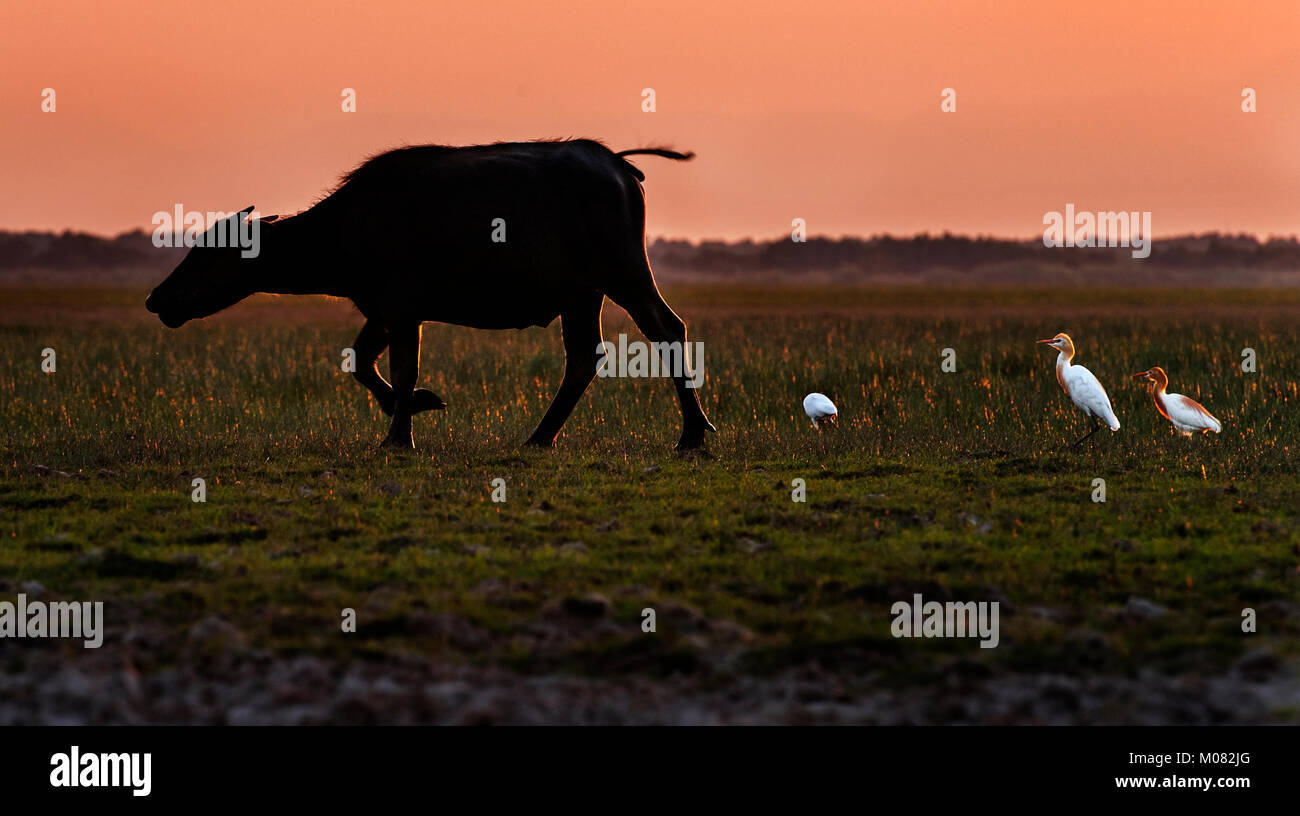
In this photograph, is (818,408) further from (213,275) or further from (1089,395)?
(213,275)

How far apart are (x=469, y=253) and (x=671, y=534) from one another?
13.8 feet

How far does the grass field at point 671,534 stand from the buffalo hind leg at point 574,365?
34 centimetres

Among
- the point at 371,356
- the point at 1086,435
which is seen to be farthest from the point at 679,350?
the point at 1086,435

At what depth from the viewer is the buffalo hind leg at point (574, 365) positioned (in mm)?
11805

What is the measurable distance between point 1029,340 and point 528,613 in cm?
2193

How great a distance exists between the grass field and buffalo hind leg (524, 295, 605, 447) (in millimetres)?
341

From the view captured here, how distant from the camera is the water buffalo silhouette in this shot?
1120cm

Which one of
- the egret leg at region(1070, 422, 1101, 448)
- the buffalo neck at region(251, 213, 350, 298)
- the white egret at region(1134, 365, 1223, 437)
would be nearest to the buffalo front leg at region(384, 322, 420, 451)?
the buffalo neck at region(251, 213, 350, 298)

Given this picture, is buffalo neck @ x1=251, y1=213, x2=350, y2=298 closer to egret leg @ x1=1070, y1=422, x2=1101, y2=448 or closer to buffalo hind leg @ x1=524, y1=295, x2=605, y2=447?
buffalo hind leg @ x1=524, y1=295, x2=605, y2=447

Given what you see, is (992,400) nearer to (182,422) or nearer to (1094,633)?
(182,422)

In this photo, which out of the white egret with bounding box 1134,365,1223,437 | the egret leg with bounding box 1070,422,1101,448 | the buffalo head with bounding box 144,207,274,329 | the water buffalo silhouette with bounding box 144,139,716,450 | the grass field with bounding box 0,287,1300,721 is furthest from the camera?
the buffalo head with bounding box 144,207,274,329

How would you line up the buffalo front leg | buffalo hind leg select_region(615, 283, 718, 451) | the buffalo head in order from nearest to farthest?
the buffalo front leg
buffalo hind leg select_region(615, 283, 718, 451)
the buffalo head

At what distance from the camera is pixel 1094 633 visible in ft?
18.5

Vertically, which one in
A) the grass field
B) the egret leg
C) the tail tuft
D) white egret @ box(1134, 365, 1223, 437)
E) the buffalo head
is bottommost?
the grass field
